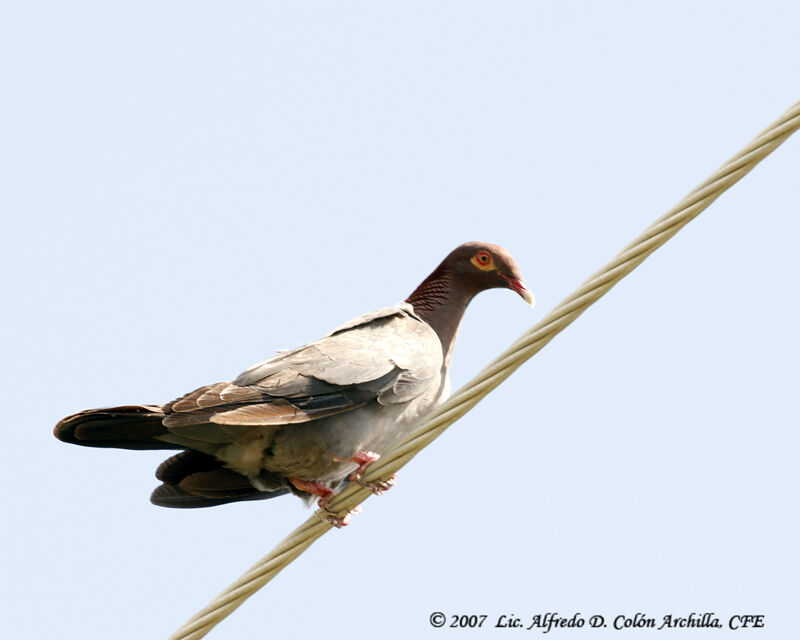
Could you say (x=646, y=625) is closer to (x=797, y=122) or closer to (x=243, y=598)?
(x=243, y=598)

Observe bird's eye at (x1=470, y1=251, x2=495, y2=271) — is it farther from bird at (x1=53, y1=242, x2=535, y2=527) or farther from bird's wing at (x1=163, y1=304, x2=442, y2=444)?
bird's wing at (x1=163, y1=304, x2=442, y2=444)

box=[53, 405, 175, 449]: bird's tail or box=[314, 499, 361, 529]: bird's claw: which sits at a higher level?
box=[53, 405, 175, 449]: bird's tail

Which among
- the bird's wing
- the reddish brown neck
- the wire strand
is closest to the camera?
the wire strand

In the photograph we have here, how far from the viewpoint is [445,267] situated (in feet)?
23.3

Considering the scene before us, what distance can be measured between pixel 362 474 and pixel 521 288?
2063mm

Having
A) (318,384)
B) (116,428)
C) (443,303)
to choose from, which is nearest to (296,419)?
(318,384)

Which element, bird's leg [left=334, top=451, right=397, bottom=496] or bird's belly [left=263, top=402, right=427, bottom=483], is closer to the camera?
bird's leg [left=334, top=451, right=397, bottom=496]

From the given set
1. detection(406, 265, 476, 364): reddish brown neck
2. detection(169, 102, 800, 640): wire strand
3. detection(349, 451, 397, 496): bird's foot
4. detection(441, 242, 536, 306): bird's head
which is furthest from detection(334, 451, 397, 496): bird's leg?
detection(441, 242, 536, 306): bird's head

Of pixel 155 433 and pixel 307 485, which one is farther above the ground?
pixel 155 433

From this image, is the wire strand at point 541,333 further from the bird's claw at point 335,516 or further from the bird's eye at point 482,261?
the bird's eye at point 482,261

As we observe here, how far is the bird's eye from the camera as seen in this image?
7.02 metres

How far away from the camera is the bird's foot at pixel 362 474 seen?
5.47m

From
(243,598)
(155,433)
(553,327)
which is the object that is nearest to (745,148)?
(553,327)

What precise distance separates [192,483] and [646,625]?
2806 mm
